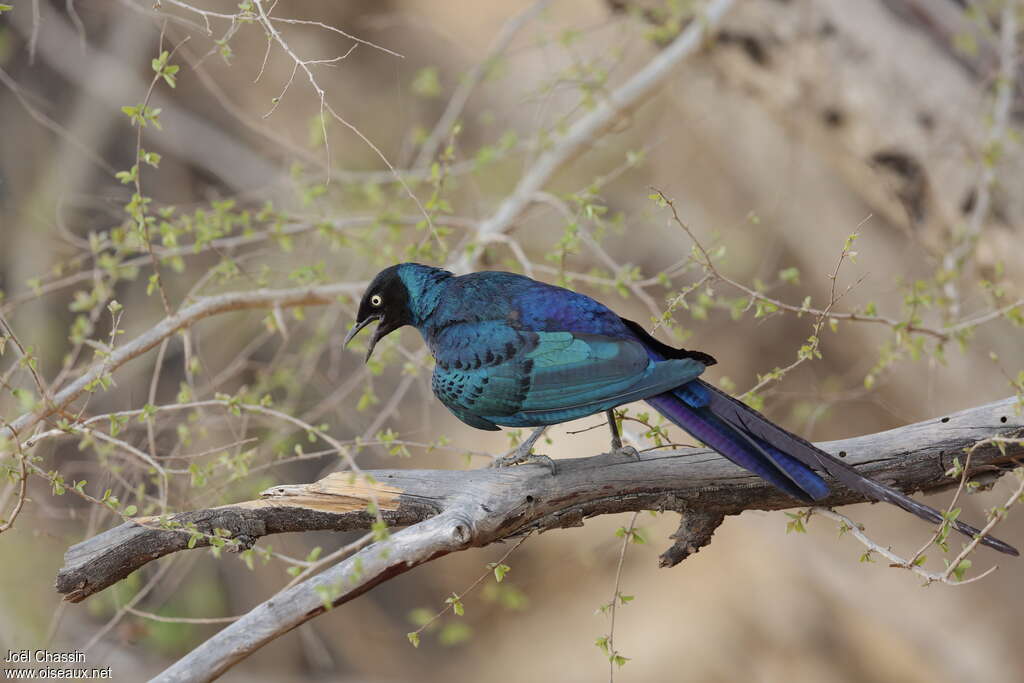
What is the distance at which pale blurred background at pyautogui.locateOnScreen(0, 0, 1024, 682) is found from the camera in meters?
5.00

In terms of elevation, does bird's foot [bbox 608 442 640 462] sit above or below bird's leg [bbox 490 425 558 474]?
above

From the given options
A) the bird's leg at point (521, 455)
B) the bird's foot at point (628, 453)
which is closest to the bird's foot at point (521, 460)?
the bird's leg at point (521, 455)

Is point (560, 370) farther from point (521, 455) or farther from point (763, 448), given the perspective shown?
point (763, 448)

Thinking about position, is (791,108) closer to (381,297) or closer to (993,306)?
(993,306)

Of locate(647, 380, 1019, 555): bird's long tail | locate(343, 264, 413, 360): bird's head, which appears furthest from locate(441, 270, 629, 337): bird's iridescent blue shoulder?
locate(647, 380, 1019, 555): bird's long tail

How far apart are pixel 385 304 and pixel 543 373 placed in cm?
81

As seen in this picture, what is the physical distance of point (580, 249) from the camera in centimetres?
457

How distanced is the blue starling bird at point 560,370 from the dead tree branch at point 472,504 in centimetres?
23

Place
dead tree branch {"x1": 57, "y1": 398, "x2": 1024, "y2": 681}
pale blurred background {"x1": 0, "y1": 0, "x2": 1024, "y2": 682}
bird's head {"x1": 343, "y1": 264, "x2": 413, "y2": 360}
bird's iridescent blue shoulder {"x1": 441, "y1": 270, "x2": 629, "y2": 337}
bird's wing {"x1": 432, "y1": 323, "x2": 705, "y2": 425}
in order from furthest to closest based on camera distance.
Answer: pale blurred background {"x1": 0, "y1": 0, "x2": 1024, "y2": 682} → bird's head {"x1": 343, "y1": 264, "x2": 413, "y2": 360} → bird's iridescent blue shoulder {"x1": 441, "y1": 270, "x2": 629, "y2": 337} → bird's wing {"x1": 432, "y1": 323, "x2": 705, "y2": 425} → dead tree branch {"x1": 57, "y1": 398, "x2": 1024, "y2": 681}

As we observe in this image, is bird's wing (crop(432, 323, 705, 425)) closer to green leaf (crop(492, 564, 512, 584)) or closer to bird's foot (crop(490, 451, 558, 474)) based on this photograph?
bird's foot (crop(490, 451, 558, 474))

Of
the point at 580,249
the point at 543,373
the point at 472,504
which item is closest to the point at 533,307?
the point at 543,373

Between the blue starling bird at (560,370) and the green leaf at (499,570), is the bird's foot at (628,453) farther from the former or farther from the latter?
the green leaf at (499,570)

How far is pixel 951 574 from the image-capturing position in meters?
2.61

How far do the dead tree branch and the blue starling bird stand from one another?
23 cm
